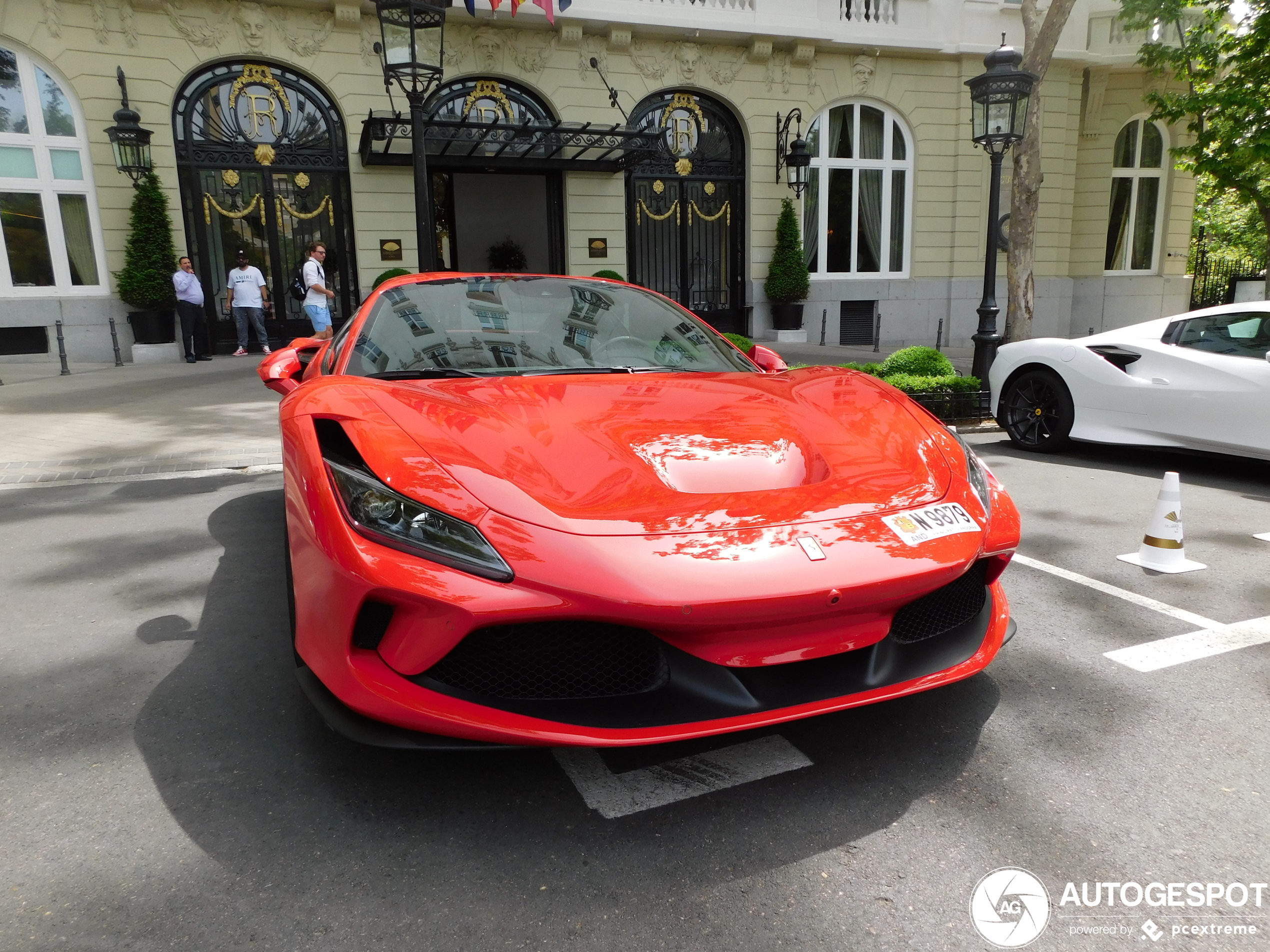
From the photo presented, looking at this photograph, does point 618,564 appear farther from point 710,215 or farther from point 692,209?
point 710,215

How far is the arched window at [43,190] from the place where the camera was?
564 inches

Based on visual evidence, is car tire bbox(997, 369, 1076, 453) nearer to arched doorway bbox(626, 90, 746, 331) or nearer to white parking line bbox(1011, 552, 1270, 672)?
white parking line bbox(1011, 552, 1270, 672)

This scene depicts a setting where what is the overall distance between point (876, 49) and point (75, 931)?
20.6 metres

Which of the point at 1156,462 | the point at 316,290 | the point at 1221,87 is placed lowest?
the point at 1156,462

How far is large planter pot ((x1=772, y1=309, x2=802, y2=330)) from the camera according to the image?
18516mm

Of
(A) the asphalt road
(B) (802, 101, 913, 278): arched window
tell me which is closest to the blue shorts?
(B) (802, 101, 913, 278): arched window

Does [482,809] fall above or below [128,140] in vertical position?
below

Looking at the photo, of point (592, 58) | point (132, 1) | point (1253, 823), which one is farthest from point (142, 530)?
point (592, 58)

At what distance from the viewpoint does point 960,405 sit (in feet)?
27.9

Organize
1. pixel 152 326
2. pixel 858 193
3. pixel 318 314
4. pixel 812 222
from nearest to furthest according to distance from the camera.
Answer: pixel 318 314, pixel 152 326, pixel 812 222, pixel 858 193

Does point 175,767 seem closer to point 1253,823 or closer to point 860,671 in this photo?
point 860,671

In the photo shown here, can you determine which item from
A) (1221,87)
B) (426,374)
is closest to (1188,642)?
(426,374)

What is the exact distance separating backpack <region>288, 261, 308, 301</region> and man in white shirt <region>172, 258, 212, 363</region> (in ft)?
4.75

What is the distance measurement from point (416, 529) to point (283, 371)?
208cm
